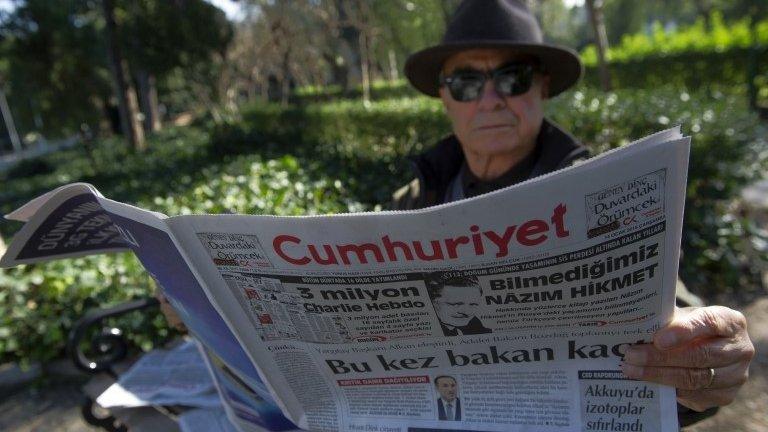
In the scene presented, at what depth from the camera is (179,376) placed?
1.79m

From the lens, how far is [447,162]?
1895 mm

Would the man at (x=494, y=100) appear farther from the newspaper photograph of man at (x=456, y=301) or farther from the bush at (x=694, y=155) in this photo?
the bush at (x=694, y=155)

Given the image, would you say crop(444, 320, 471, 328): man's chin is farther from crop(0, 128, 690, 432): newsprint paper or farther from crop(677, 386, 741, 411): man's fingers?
crop(677, 386, 741, 411): man's fingers

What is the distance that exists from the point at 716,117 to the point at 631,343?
2.99m

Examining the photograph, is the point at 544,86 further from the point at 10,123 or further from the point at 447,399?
the point at 10,123

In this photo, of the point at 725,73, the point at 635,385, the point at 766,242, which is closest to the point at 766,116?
the point at 725,73

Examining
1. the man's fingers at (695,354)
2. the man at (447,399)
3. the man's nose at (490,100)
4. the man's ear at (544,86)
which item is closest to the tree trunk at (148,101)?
the man's ear at (544,86)

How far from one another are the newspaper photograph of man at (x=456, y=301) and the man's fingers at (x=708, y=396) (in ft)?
1.38

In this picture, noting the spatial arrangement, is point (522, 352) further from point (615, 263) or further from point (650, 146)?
point (650, 146)

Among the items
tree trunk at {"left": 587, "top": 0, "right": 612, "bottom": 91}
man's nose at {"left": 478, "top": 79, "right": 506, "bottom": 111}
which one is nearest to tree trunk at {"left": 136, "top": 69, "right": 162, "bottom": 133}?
tree trunk at {"left": 587, "top": 0, "right": 612, "bottom": 91}

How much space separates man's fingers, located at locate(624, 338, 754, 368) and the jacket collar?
27.1 inches

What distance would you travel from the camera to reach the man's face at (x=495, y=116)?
162 cm

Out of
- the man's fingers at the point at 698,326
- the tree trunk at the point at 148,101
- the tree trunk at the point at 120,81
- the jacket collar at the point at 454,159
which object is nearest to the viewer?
the man's fingers at the point at 698,326

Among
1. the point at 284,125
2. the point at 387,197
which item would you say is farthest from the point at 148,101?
the point at 387,197
